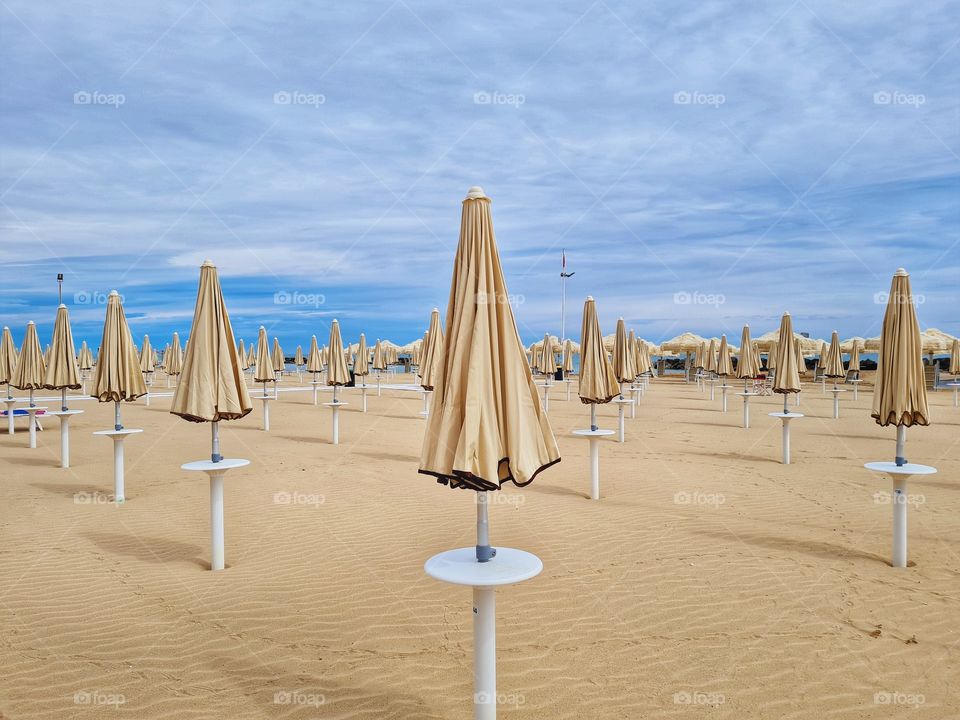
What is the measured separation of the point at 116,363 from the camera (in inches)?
408

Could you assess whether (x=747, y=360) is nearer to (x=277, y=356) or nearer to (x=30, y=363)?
(x=30, y=363)

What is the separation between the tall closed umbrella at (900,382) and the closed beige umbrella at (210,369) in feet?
23.4

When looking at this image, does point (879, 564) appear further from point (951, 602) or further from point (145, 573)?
point (145, 573)

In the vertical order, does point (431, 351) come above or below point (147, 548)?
above

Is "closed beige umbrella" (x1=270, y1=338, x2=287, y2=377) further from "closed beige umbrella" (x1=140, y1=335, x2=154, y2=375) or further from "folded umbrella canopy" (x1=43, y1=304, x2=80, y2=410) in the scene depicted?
"folded umbrella canopy" (x1=43, y1=304, x2=80, y2=410)

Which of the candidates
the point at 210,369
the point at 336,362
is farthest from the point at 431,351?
the point at 210,369

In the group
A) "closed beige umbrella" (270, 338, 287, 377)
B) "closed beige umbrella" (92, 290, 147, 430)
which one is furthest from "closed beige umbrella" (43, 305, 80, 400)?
"closed beige umbrella" (270, 338, 287, 377)

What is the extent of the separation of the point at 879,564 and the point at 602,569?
3118 millimetres

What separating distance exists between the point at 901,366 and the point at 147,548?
9.09 meters

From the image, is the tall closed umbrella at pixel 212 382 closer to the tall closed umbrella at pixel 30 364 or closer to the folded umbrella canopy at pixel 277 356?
the tall closed umbrella at pixel 30 364

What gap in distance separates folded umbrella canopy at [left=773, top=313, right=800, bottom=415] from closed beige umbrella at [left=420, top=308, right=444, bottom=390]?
8.14 meters

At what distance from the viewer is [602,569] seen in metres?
6.99

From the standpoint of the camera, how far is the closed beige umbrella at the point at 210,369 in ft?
23.1

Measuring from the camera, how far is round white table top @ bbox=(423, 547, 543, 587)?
11.0 feet
